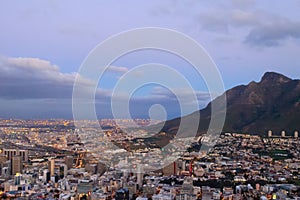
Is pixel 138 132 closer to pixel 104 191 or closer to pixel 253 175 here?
pixel 104 191

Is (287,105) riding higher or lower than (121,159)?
higher

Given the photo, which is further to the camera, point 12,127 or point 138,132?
point 12,127

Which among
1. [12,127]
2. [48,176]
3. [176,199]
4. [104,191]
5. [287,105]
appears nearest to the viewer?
[176,199]

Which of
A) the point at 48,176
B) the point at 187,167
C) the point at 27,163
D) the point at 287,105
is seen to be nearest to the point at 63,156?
the point at 27,163

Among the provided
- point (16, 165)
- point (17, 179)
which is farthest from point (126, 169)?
point (16, 165)

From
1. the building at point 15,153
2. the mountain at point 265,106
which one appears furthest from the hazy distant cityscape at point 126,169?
the mountain at point 265,106

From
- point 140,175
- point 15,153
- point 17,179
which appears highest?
point 15,153

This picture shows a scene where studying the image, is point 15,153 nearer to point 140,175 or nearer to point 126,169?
point 126,169
